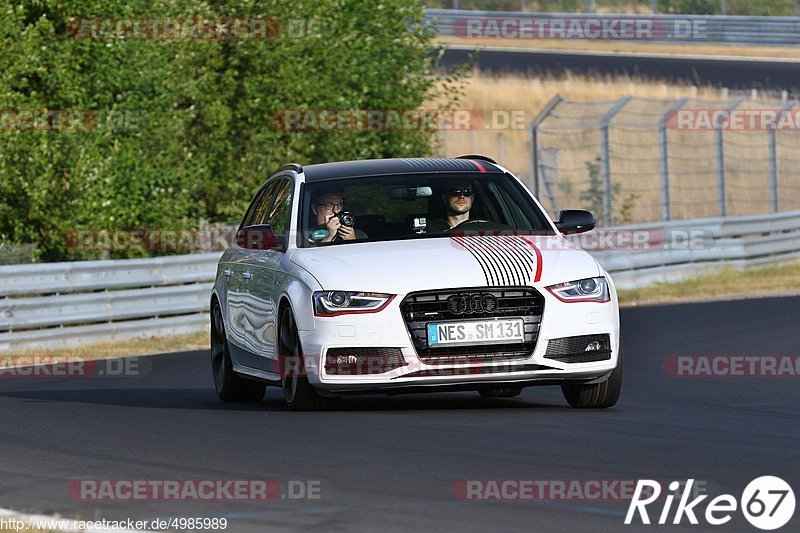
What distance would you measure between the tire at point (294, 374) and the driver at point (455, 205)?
1142 millimetres

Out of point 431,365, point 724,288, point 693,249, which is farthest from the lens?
point 693,249

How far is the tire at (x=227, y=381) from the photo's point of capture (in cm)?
1230

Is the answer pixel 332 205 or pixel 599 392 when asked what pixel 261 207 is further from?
pixel 599 392

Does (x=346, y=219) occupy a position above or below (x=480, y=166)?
below

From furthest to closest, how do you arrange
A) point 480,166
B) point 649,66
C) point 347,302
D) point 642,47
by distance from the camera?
point 642,47 < point 649,66 < point 480,166 < point 347,302

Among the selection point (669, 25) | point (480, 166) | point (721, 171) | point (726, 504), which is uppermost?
point (480, 166)

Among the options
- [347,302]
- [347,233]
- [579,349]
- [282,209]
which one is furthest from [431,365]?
[282,209]

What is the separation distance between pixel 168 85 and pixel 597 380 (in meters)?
16.1

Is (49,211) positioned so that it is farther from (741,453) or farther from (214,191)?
(741,453)

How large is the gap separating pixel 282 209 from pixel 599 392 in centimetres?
263

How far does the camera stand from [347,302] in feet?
32.8

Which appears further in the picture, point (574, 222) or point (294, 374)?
point (574, 222)

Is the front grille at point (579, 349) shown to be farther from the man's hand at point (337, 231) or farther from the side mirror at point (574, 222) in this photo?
the man's hand at point (337, 231)

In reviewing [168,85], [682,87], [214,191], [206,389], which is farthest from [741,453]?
[682,87]
